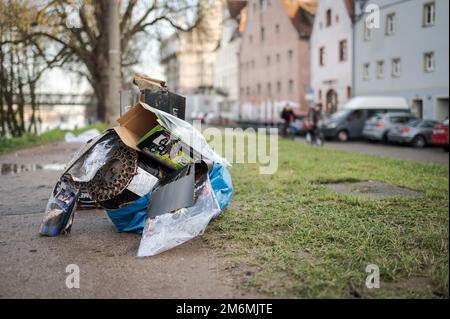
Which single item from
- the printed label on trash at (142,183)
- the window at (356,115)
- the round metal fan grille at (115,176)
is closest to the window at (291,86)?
the window at (356,115)

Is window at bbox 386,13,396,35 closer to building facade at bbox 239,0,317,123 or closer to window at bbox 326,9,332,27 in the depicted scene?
window at bbox 326,9,332,27

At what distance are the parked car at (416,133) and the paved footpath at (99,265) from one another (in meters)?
21.2

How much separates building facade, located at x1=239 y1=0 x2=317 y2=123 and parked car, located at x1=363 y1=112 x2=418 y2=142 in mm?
15221

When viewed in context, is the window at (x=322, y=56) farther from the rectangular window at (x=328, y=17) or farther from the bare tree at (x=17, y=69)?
the bare tree at (x=17, y=69)

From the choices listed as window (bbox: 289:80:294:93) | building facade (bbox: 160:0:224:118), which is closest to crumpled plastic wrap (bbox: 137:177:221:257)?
Result: building facade (bbox: 160:0:224:118)

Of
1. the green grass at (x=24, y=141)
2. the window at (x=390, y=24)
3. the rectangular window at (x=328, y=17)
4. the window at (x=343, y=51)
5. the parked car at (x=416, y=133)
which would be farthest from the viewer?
the rectangular window at (x=328, y=17)

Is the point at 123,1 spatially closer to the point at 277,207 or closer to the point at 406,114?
the point at 406,114

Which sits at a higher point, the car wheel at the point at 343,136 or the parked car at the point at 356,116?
the parked car at the point at 356,116

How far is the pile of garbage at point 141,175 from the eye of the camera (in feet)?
18.0

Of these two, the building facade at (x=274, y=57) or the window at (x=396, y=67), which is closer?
the window at (x=396, y=67)

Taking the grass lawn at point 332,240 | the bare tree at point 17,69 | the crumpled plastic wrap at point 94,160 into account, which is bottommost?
the grass lawn at point 332,240

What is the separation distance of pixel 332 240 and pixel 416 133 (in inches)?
847

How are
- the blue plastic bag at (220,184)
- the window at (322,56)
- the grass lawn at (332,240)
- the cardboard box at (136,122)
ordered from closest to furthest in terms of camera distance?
the grass lawn at (332,240)
the cardboard box at (136,122)
the blue plastic bag at (220,184)
the window at (322,56)

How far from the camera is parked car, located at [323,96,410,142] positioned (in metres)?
30.1
